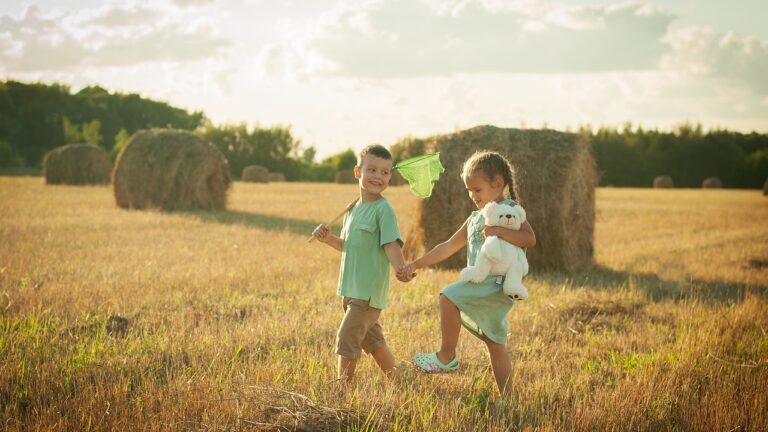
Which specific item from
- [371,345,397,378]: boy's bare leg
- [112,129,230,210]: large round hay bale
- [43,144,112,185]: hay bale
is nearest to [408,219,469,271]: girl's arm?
[371,345,397,378]: boy's bare leg

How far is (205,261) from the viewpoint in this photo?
8016 mm

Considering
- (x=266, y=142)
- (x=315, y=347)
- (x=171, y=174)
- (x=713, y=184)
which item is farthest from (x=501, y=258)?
(x=266, y=142)

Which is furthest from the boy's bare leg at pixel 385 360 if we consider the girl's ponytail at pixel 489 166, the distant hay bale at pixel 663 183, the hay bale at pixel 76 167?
the distant hay bale at pixel 663 183

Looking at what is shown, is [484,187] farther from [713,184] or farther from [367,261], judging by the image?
[713,184]

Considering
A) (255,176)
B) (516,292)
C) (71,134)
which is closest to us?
(516,292)

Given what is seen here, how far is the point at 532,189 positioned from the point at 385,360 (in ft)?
17.3

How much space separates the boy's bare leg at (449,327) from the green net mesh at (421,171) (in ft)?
2.38

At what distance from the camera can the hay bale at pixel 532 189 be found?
8.54 meters

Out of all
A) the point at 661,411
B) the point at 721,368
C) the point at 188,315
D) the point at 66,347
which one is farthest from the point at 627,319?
the point at 66,347

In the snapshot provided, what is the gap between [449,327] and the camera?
3.69m

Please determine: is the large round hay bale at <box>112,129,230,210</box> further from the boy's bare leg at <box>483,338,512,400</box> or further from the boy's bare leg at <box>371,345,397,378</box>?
the boy's bare leg at <box>483,338,512,400</box>

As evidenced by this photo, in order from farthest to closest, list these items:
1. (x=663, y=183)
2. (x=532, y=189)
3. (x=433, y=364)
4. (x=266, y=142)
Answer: (x=266, y=142) → (x=663, y=183) → (x=532, y=189) → (x=433, y=364)

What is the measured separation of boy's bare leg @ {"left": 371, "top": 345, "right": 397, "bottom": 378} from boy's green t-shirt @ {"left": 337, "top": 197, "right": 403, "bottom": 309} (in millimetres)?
316

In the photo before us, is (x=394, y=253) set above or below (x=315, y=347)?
above
